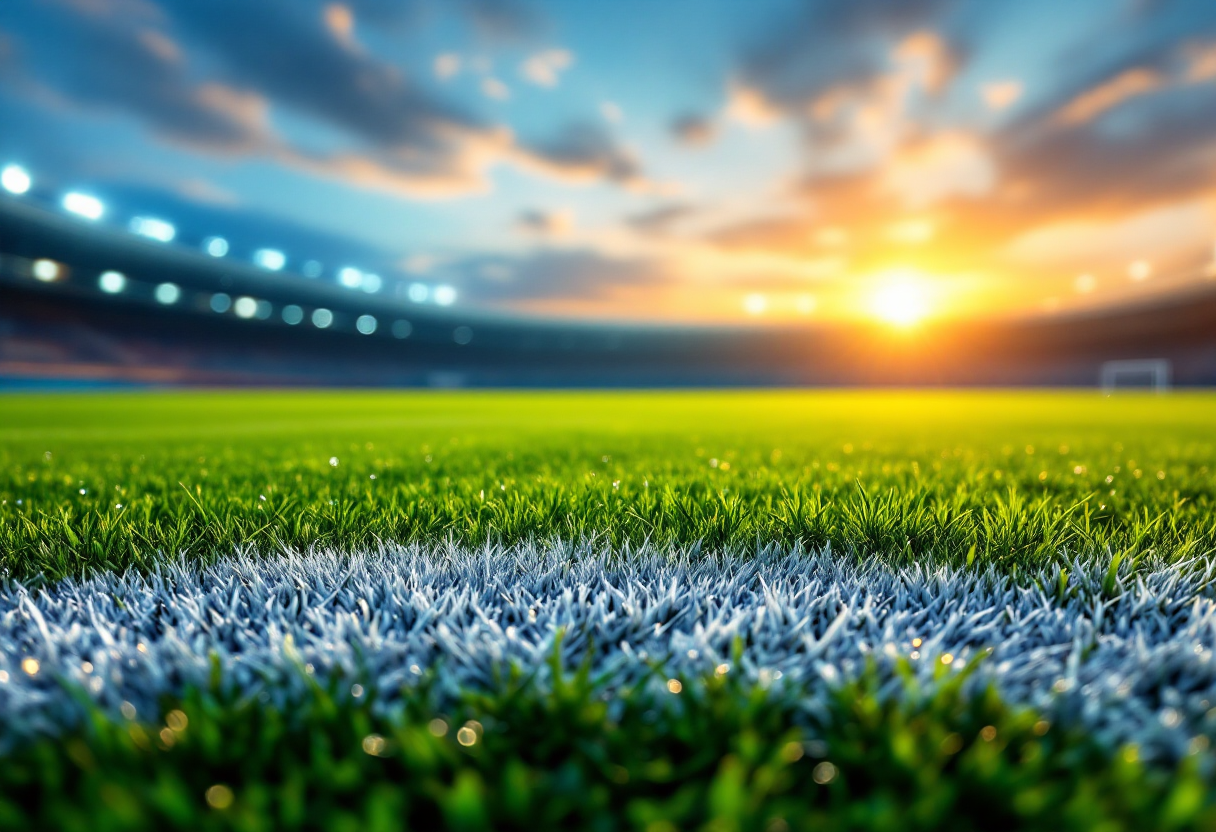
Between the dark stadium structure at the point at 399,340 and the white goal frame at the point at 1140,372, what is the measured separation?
2.11 ft

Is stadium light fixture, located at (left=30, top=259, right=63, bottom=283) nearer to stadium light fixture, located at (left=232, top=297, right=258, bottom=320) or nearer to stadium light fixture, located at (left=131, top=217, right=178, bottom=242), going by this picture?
stadium light fixture, located at (left=131, top=217, right=178, bottom=242)

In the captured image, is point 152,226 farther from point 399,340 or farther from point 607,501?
point 607,501

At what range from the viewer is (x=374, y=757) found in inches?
36.2

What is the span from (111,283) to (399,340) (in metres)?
21.4

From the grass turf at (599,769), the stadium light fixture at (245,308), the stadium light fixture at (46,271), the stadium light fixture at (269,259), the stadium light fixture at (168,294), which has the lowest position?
the grass turf at (599,769)

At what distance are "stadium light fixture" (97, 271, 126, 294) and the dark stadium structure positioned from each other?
0.81 ft

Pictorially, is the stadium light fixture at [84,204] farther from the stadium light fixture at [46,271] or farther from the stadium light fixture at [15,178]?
the stadium light fixture at [46,271]

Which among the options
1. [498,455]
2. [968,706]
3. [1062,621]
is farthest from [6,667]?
[498,455]

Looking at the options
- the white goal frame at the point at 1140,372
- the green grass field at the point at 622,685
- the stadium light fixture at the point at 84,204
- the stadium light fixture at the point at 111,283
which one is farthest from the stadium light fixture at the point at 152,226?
the white goal frame at the point at 1140,372

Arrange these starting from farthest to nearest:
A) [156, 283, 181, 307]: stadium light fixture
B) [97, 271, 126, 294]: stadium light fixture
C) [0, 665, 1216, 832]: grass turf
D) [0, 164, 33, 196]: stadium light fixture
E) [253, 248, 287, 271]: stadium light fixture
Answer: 1. [253, 248, 287, 271]: stadium light fixture
2. [156, 283, 181, 307]: stadium light fixture
3. [97, 271, 126, 294]: stadium light fixture
4. [0, 164, 33, 196]: stadium light fixture
5. [0, 665, 1216, 832]: grass turf

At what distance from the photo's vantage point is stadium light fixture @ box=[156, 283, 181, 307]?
144 feet

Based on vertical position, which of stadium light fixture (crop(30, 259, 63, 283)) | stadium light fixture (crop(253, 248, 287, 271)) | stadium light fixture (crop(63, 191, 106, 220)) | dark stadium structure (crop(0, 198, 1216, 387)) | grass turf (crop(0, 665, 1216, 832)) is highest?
stadium light fixture (crop(63, 191, 106, 220))

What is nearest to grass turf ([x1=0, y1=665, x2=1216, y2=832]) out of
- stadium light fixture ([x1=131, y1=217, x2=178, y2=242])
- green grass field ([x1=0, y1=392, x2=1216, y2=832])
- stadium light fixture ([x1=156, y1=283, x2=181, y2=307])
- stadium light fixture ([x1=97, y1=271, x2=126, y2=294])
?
green grass field ([x1=0, y1=392, x2=1216, y2=832])

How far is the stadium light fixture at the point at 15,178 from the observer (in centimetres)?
3119
